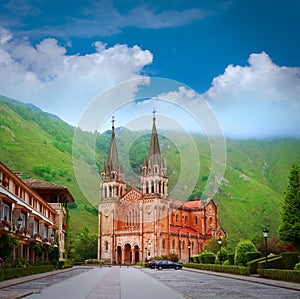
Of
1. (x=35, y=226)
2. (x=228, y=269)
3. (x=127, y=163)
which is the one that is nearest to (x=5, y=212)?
(x=35, y=226)

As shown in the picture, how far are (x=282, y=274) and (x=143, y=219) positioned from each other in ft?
254

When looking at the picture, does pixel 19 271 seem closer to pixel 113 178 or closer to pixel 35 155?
pixel 113 178

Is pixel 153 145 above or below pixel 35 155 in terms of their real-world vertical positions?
below

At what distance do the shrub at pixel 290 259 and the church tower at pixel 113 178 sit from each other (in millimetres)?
78939

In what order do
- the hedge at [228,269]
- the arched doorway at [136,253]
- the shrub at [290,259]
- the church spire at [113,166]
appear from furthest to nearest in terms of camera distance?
the church spire at [113,166], the arched doorway at [136,253], the hedge at [228,269], the shrub at [290,259]

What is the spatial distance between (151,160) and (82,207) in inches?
1347

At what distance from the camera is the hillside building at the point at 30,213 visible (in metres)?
39.4

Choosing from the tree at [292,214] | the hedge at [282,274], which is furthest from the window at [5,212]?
the tree at [292,214]

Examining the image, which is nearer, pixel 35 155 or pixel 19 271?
pixel 19 271

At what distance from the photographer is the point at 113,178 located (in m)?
114

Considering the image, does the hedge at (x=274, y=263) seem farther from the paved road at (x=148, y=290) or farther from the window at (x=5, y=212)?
the window at (x=5, y=212)

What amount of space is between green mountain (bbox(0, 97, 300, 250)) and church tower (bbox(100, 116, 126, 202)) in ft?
11.9

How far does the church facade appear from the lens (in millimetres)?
104438

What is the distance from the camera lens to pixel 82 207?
441 ft
